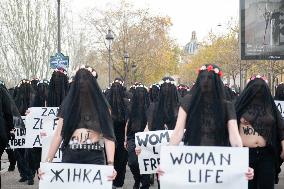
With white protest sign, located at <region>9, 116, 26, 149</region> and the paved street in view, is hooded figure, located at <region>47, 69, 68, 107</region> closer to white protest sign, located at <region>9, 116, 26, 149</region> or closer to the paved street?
white protest sign, located at <region>9, 116, 26, 149</region>

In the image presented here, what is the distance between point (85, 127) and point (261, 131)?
2.21m

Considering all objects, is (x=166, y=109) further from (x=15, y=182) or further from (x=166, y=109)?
(x=15, y=182)

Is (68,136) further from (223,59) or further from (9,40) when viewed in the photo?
(223,59)

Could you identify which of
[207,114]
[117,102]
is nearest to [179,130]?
[207,114]

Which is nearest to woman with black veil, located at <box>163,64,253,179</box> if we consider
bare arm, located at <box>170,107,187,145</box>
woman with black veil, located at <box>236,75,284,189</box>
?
bare arm, located at <box>170,107,187,145</box>

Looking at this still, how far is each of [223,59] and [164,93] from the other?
155 ft

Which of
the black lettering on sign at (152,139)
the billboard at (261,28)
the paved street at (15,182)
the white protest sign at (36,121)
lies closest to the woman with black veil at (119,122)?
the paved street at (15,182)

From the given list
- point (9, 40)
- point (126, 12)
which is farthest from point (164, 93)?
point (126, 12)

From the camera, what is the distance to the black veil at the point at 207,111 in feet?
21.8

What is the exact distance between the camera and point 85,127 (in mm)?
6379

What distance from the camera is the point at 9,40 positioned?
160 ft

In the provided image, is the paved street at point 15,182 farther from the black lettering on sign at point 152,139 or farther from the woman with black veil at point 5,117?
the black lettering on sign at point 152,139

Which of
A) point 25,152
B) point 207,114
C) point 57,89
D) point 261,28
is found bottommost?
point 25,152

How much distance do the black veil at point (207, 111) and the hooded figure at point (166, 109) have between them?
3.45 meters
